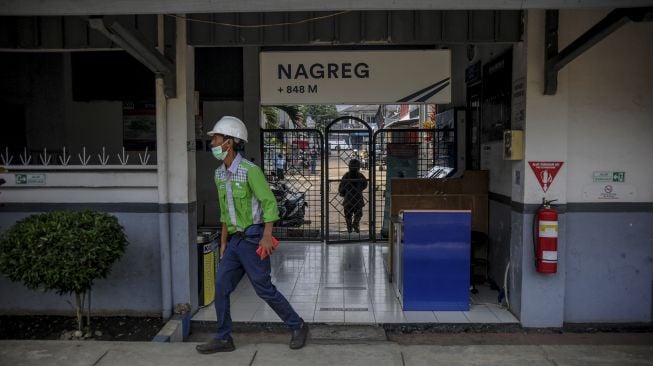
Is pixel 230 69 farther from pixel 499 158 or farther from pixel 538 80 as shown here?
pixel 538 80

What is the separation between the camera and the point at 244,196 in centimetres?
467

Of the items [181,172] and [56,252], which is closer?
[56,252]

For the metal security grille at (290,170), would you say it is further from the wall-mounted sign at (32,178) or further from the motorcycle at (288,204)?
the wall-mounted sign at (32,178)

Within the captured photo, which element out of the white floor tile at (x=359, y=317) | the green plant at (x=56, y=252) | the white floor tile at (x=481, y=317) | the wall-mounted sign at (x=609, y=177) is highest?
the wall-mounted sign at (x=609, y=177)

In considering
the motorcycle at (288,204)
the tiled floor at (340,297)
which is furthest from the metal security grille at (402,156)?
the tiled floor at (340,297)

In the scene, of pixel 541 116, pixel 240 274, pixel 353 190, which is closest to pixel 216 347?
pixel 240 274

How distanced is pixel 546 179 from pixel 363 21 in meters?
2.48

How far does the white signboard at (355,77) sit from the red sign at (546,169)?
4.84 feet

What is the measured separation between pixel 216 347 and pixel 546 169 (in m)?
3.61

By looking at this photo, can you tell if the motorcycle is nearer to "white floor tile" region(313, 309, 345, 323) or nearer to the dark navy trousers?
"white floor tile" region(313, 309, 345, 323)

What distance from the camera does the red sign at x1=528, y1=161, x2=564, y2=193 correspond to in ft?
18.0

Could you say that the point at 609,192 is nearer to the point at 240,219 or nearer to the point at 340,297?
the point at 340,297

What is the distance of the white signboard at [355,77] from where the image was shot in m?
6.39

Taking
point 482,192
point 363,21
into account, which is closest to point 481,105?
point 482,192
